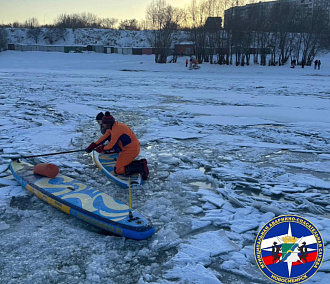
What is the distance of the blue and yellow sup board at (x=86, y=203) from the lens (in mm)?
3490

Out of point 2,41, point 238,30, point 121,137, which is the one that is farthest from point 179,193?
point 2,41

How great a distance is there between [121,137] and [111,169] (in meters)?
0.68

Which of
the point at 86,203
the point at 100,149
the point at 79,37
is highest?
the point at 79,37

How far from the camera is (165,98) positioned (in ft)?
45.7

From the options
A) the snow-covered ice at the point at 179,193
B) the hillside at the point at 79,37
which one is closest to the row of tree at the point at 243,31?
the hillside at the point at 79,37

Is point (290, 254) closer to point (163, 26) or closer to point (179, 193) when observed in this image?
point (179, 193)

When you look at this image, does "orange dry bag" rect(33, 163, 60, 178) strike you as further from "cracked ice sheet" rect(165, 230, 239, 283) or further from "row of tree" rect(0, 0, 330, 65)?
"row of tree" rect(0, 0, 330, 65)

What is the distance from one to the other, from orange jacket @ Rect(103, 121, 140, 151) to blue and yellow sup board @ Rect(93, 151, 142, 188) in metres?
0.44

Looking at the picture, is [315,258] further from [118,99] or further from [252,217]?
[118,99]

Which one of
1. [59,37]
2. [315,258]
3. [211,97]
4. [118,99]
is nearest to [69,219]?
[315,258]

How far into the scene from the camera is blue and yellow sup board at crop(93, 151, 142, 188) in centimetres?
491

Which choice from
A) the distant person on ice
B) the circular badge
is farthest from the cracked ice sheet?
the distant person on ice

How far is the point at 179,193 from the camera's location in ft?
15.3

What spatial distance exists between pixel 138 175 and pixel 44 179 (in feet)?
4.94
